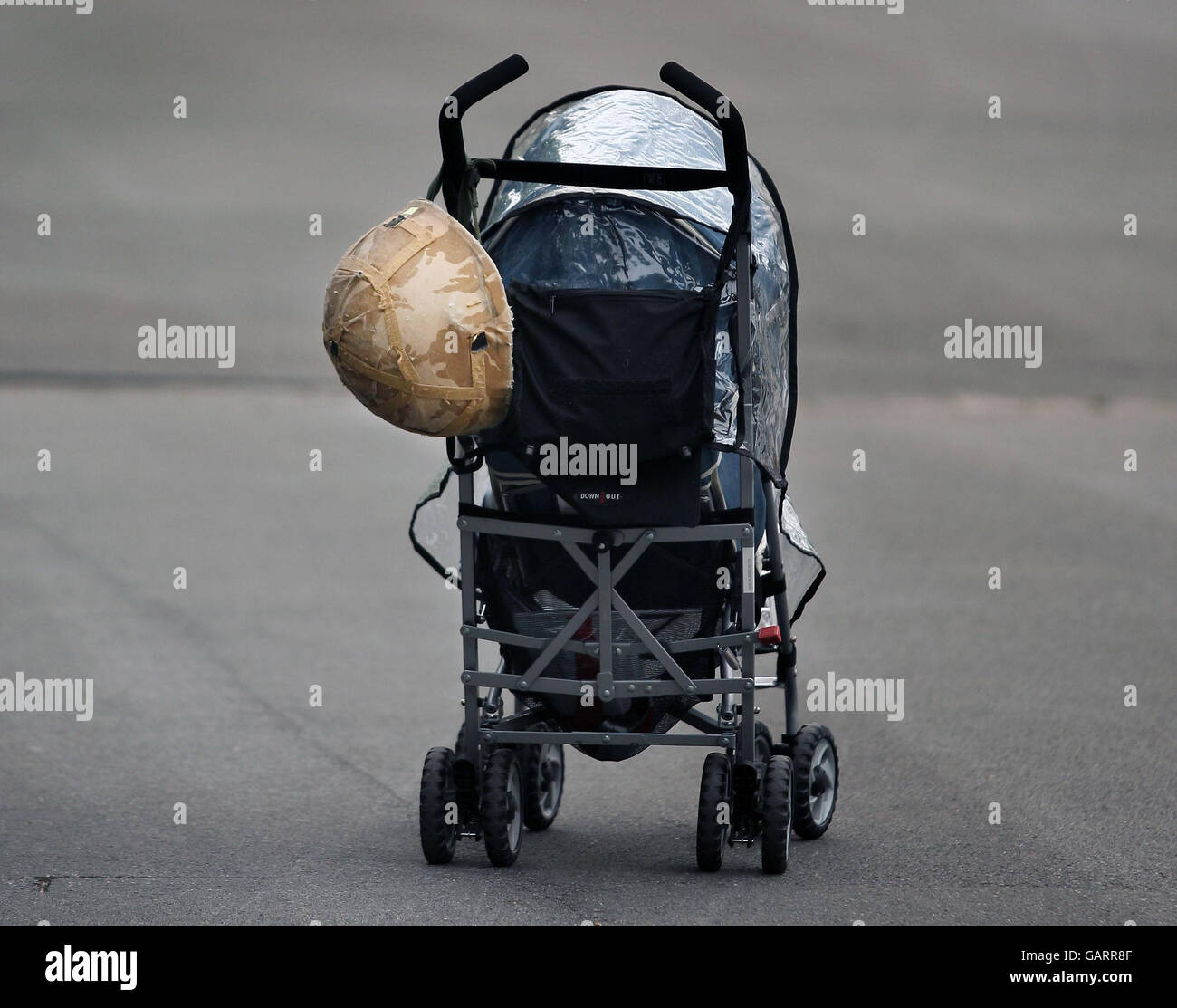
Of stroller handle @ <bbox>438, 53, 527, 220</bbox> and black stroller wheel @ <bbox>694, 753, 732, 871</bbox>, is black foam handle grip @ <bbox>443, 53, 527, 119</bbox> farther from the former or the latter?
black stroller wheel @ <bbox>694, 753, 732, 871</bbox>

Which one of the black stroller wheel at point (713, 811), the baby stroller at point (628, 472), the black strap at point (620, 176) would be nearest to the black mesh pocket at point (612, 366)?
the baby stroller at point (628, 472)

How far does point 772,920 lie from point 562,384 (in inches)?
74.6

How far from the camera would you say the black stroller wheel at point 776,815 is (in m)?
6.88

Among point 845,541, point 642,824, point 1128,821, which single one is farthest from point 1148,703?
point 845,541

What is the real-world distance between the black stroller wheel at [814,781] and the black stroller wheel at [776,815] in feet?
1.29

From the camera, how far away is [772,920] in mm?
6438

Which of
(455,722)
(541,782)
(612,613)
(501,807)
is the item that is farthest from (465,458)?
(455,722)

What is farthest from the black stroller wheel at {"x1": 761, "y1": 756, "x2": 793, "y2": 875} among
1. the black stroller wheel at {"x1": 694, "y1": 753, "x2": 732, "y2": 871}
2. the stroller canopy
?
the stroller canopy

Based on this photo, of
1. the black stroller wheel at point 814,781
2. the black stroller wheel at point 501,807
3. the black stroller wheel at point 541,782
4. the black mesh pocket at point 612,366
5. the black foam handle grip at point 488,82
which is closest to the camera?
the black mesh pocket at point 612,366

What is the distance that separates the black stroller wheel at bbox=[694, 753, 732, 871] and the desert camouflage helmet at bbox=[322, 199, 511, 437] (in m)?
1.51

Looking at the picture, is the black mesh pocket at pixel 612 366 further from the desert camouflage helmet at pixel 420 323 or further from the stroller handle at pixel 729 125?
the stroller handle at pixel 729 125

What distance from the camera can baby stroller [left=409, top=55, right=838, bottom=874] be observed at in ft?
21.8

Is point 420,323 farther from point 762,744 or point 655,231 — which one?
point 762,744
